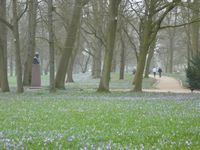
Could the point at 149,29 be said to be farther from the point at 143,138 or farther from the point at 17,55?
the point at 143,138

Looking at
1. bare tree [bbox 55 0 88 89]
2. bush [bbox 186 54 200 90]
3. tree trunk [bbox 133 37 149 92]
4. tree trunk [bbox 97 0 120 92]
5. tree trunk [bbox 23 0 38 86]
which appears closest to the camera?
tree trunk [bbox 97 0 120 92]

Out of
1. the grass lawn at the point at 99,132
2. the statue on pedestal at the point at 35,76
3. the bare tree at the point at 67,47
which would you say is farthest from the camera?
the statue on pedestal at the point at 35,76

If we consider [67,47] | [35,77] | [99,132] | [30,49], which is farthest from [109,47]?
[99,132]

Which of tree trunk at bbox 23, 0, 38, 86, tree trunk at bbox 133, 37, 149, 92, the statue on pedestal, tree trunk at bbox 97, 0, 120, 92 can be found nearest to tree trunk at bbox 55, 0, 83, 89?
tree trunk at bbox 97, 0, 120, 92

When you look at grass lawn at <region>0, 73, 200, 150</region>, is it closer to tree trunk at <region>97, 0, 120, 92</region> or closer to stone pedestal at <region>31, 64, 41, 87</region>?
tree trunk at <region>97, 0, 120, 92</region>

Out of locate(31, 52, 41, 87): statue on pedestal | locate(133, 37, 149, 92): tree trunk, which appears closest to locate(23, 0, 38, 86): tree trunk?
locate(31, 52, 41, 87): statue on pedestal

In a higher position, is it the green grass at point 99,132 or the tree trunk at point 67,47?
the tree trunk at point 67,47

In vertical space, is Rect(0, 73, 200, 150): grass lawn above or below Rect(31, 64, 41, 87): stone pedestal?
below

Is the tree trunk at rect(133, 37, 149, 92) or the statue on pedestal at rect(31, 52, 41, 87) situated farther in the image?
the statue on pedestal at rect(31, 52, 41, 87)

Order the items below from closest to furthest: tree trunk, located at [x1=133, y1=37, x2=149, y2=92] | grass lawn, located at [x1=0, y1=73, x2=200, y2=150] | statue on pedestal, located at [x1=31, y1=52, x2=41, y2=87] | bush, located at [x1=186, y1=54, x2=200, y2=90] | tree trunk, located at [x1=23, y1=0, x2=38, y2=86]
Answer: grass lawn, located at [x1=0, y1=73, x2=200, y2=150] < tree trunk, located at [x1=133, y1=37, x2=149, y2=92] < bush, located at [x1=186, y1=54, x2=200, y2=90] < tree trunk, located at [x1=23, y1=0, x2=38, y2=86] < statue on pedestal, located at [x1=31, y1=52, x2=41, y2=87]

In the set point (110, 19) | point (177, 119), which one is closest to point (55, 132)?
point (177, 119)

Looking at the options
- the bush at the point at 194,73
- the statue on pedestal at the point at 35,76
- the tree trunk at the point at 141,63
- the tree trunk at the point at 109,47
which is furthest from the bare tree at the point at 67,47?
the bush at the point at 194,73

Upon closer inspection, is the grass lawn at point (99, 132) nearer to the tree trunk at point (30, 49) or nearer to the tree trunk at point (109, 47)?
the tree trunk at point (109, 47)

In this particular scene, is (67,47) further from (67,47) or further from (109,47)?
(109,47)
